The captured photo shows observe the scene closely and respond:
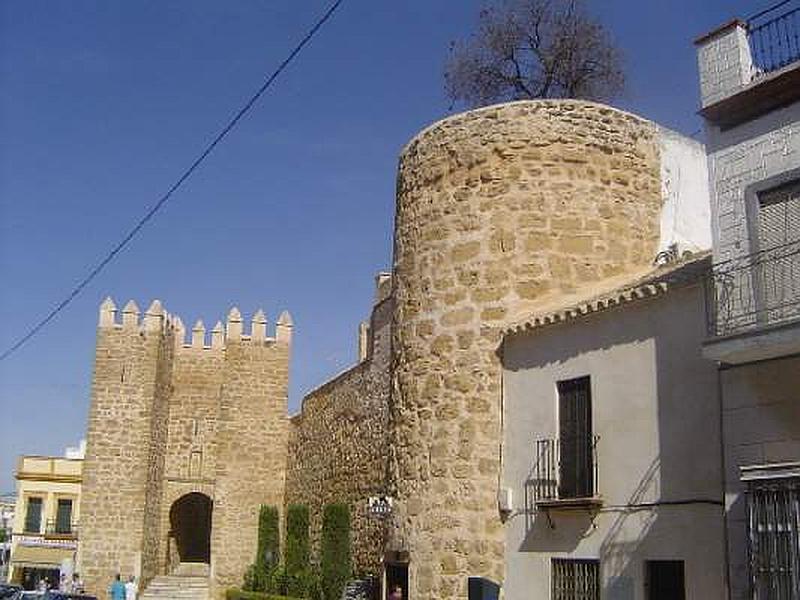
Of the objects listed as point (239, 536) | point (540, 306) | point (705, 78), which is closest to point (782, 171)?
point (705, 78)

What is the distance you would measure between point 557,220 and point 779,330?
16.4 feet

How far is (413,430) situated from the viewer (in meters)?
12.8

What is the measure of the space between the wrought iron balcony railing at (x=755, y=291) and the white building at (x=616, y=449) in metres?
0.62

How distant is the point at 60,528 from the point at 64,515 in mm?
739

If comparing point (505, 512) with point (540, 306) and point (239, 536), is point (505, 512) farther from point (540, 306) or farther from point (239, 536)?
point (239, 536)

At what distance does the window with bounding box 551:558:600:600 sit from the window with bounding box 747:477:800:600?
239 cm

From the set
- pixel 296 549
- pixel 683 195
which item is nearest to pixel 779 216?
pixel 683 195

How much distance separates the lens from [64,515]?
37938 mm

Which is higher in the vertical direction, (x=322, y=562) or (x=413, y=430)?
(x=413, y=430)

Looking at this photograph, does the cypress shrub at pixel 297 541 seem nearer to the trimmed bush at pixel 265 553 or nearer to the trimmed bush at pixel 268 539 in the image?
the trimmed bush at pixel 265 553

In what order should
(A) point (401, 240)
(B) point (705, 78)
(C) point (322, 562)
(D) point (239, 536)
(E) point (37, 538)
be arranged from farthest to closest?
(E) point (37, 538), (D) point (239, 536), (C) point (322, 562), (A) point (401, 240), (B) point (705, 78)

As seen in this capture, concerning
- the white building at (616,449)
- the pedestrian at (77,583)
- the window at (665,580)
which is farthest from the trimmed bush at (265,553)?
the window at (665,580)

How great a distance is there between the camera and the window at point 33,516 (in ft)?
122

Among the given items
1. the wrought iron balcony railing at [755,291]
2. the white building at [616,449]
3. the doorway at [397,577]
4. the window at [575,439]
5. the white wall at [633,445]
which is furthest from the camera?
the doorway at [397,577]
